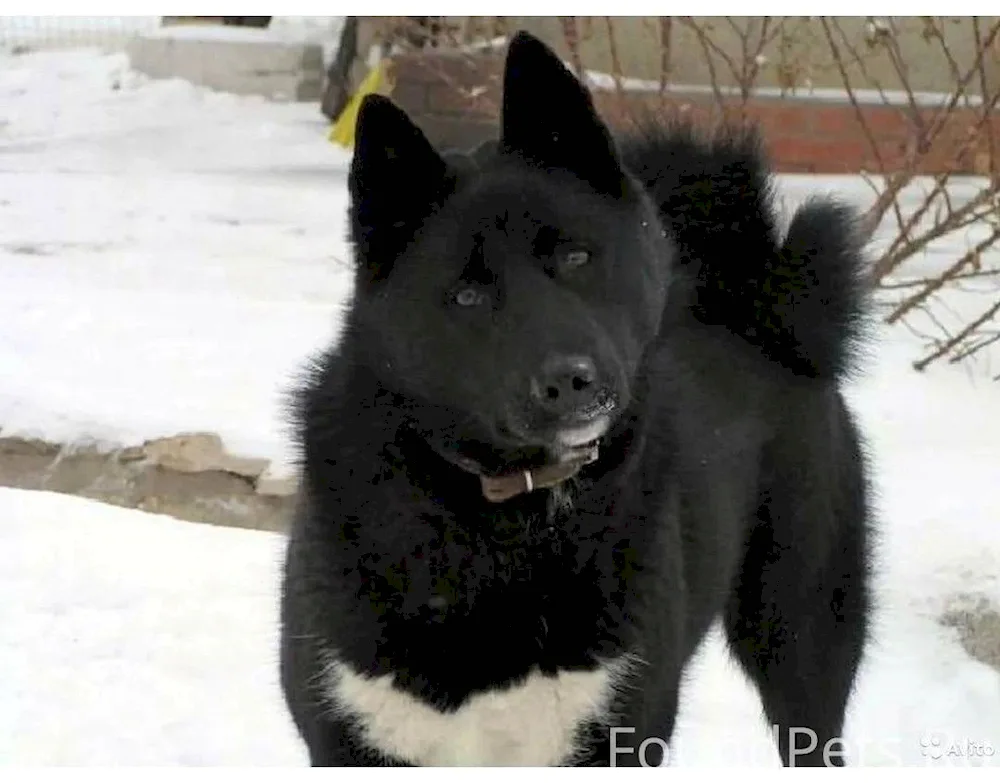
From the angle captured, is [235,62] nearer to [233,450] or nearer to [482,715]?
[233,450]

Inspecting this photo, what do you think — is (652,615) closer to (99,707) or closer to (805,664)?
(805,664)

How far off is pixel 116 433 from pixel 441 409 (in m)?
3.05

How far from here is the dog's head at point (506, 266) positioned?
1.91 m

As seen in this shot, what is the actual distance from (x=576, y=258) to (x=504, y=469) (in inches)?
13.6

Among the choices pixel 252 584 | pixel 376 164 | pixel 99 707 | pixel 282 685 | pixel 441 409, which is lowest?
pixel 252 584

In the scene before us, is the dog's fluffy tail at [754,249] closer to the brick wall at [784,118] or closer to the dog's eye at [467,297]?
the dog's eye at [467,297]

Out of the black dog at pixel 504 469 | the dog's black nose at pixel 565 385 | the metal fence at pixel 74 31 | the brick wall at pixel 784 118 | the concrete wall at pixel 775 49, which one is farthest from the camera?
the metal fence at pixel 74 31

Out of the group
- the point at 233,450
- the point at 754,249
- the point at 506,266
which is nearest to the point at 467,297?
the point at 506,266

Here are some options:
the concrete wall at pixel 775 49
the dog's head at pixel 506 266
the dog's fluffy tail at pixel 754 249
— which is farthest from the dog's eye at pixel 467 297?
the concrete wall at pixel 775 49

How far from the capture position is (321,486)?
7.21ft

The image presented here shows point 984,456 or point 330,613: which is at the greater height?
point 330,613

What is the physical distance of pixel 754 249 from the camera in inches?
109

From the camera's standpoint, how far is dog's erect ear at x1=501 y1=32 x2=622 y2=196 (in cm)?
209

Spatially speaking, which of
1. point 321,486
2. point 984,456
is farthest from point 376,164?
point 984,456
